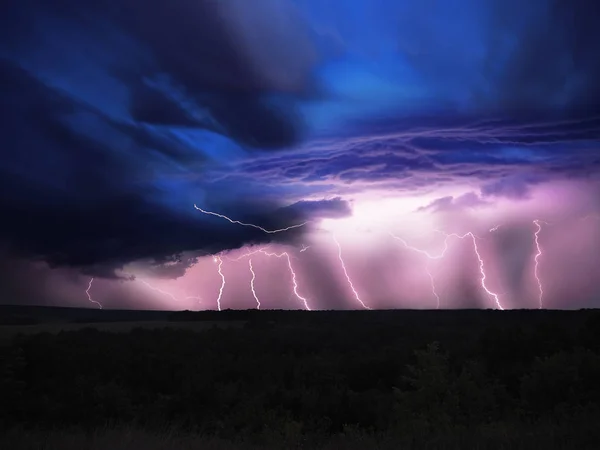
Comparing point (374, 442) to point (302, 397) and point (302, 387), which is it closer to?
point (302, 397)

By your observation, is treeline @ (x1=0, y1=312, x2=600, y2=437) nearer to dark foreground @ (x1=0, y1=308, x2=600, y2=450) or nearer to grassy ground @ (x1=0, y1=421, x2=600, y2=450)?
dark foreground @ (x1=0, y1=308, x2=600, y2=450)

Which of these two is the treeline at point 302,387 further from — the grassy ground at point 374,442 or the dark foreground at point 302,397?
the grassy ground at point 374,442

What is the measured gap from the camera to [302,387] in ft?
85.0

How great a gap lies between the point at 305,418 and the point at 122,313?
12281cm

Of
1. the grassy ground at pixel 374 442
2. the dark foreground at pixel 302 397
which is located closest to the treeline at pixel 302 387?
the dark foreground at pixel 302 397

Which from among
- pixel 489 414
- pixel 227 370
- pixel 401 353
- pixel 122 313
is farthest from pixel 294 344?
pixel 122 313

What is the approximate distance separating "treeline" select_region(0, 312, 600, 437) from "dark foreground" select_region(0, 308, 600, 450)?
0.22 ft

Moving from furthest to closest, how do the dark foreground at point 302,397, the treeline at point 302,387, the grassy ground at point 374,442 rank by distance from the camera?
the treeline at point 302,387, the dark foreground at point 302,397, the grassy ground at point 374,442

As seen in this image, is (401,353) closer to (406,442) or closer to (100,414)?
(100,414)

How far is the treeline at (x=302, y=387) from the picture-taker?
18062 mm

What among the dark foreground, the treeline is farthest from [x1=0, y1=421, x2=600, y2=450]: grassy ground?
the treeline

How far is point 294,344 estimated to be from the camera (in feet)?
178

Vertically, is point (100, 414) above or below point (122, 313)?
below

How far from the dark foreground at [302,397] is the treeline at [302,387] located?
2.6 inches
